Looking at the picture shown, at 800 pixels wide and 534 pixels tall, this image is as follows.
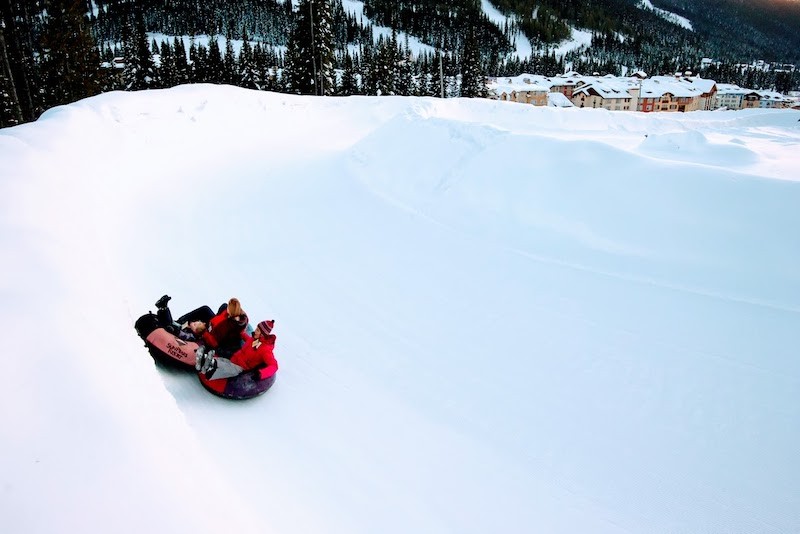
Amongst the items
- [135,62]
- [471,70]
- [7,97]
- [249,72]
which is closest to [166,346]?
[7,97]

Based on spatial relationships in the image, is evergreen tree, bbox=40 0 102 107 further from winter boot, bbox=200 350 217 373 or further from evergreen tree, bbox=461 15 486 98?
evergreen tree, bbox=461 15 486 98

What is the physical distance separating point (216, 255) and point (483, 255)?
4.35m

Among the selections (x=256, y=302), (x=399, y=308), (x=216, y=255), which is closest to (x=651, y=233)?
(x=399, y=308)

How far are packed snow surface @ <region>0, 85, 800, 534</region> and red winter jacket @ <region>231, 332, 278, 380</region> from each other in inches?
14.5

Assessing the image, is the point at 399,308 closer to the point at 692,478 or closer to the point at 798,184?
the point at 692,478

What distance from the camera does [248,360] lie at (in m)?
4.66

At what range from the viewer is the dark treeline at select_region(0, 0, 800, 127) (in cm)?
2145

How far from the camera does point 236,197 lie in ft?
34.3

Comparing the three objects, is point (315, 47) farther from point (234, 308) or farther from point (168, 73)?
point (234, 308)

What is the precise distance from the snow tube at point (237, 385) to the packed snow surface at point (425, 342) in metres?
0.10

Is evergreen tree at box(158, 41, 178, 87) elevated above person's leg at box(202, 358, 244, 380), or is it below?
above

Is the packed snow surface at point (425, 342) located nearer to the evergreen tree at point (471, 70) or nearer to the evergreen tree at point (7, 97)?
the evergreen tree at point (7, 97)

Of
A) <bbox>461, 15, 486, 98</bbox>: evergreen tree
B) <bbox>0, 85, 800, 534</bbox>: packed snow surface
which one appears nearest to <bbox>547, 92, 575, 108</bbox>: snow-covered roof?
<bbox>461, 15, 486, 98</bbox>: evergreen tree

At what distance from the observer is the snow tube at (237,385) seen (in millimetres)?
4504
